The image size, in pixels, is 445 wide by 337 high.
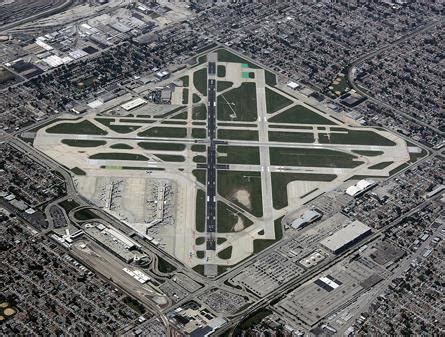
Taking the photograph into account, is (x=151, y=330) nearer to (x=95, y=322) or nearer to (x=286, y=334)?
(x=95, y=322)

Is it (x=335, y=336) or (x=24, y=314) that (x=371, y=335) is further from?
(x=24, y=314)

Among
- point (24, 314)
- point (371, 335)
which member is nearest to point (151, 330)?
point (24, 314)

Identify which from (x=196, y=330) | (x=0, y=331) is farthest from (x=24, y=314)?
(x=196, y=330)

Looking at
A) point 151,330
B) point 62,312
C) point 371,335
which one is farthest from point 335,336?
point 62,312

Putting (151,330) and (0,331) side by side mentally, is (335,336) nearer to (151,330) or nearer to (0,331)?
(151,330)

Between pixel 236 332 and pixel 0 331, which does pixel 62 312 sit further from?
pixel 236 332

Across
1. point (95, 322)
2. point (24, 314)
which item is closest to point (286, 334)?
point (95, 322)
